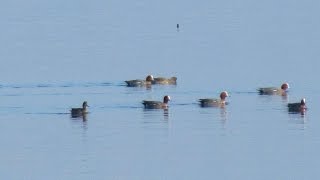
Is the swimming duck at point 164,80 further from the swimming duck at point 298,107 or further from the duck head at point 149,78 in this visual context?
the swimming duck at point 298,107

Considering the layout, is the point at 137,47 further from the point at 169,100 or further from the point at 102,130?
the point at 102,130

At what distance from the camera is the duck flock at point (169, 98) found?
151ft

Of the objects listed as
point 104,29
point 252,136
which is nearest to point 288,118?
point 252,136

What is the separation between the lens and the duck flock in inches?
1815

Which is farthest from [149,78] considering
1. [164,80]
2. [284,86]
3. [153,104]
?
[153,104]

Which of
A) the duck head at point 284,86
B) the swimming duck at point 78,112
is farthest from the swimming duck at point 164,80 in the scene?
the swimming duck at point 78,112

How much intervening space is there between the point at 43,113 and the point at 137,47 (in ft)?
56.7

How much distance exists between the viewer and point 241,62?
187 feet

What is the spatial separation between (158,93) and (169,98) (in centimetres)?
383

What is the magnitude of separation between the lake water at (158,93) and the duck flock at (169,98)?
0.23m

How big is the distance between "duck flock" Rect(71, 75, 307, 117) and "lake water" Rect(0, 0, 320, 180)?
0.74 feet

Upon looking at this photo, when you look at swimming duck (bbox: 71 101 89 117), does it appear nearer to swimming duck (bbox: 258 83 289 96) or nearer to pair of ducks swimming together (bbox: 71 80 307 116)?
pair of ducks swimming together (bbox: 71 80 307 116)

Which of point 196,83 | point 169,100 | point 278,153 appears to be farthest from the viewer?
point 196,83

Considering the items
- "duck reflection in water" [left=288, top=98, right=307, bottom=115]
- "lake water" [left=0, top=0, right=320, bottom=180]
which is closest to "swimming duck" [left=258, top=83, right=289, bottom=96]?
"lake water" [left=0, top=0, right=320, bottom=180]
